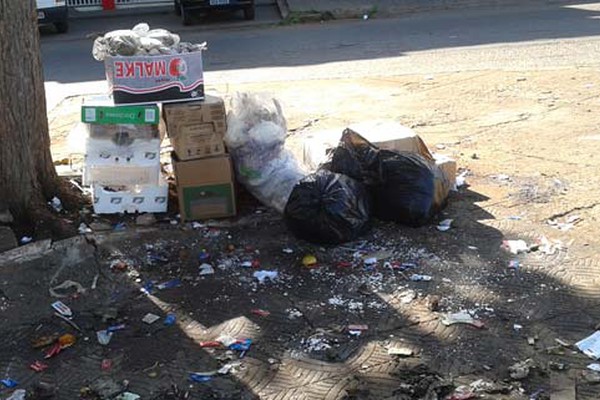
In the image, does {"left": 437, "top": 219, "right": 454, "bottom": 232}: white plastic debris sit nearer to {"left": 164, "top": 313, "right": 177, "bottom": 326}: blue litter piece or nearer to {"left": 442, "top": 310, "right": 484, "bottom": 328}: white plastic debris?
{"left": 442, "top": 310, "right": 484, "bottom": 328}: white plastic debris

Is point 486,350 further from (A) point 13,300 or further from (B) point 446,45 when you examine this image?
(B) point 446,45

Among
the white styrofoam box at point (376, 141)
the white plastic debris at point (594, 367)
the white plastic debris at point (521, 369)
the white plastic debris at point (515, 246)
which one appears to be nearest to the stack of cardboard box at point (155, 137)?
the white styrofoam box at point (376, 141)

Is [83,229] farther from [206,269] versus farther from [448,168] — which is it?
[448,168]

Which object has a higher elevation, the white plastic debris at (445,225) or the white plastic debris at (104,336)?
the white plastic debris at (445,225)

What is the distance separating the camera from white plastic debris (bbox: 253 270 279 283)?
4.51 meters

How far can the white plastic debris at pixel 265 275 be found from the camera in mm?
4512

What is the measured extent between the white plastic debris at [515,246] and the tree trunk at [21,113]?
2.99 meters

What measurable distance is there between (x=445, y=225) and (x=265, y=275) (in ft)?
4.25

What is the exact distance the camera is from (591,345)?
371cm

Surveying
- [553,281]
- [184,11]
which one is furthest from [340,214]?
[184,11]

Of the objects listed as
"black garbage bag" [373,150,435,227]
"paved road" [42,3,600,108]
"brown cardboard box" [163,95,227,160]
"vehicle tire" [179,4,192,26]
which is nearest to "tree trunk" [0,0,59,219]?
"brown cardboard box" [163,95,227,160]

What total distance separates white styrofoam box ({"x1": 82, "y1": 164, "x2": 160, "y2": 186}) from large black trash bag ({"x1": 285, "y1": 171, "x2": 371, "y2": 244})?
3.24 feet

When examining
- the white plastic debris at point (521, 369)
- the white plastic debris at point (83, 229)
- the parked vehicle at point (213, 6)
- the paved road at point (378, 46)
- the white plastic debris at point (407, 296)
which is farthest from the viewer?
the parked vehicle at point (213, 6)

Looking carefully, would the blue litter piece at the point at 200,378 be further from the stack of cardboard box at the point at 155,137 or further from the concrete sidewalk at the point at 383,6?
the concrete sidewalk at the point at 383,6
